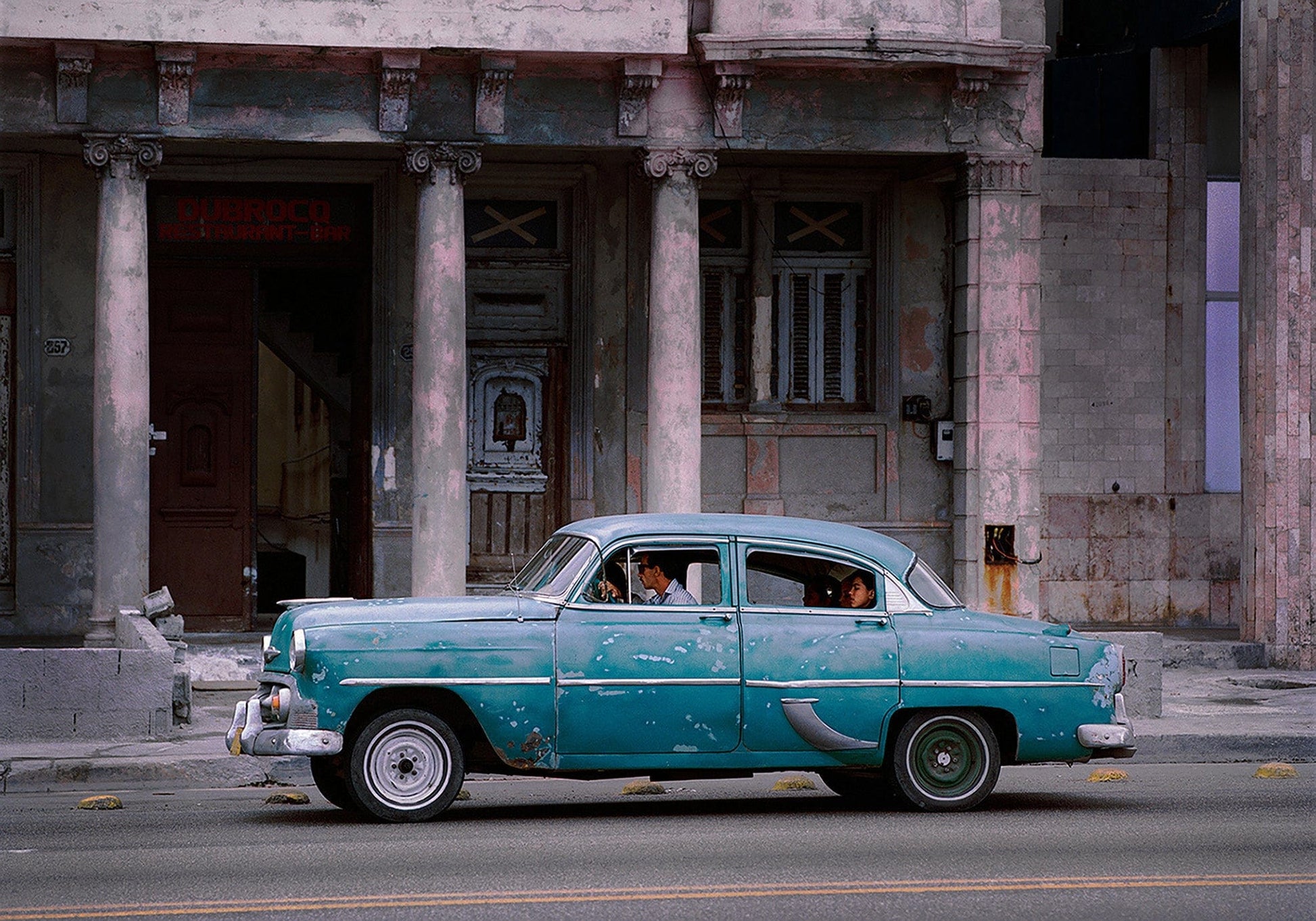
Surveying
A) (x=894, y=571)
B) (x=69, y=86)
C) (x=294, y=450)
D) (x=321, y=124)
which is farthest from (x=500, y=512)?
(x=294, y=450)

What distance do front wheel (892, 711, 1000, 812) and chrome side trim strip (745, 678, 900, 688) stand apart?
0.27 meters

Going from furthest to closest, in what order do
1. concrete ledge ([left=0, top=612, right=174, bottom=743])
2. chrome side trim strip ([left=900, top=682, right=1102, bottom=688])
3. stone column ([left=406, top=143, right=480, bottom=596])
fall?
stone column ([left=406, top=143, right=480, bottom=596]) < concrete ledge ([left=0, top=612, right=174, bottom=743]) < chrome side trim strip ([left=900, top=682, right=1102, bottom=688])

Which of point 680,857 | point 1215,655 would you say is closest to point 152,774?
point 680,857

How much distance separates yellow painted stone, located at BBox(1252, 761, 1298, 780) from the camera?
39.5 ft

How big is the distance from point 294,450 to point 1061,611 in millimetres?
15562

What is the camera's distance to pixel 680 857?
8422 millimetres

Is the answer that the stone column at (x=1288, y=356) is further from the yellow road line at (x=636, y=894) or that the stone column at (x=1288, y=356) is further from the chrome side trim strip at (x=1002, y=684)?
the yellow road line at (x=636, y=894)

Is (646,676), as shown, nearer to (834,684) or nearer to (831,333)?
(834,684)

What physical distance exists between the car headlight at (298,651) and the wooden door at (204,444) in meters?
10.3

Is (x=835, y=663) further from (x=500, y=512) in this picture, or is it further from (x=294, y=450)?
(x=294, y=450)

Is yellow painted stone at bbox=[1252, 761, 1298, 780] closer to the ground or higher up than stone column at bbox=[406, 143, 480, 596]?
closer to the ground

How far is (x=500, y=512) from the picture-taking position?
19.7 m

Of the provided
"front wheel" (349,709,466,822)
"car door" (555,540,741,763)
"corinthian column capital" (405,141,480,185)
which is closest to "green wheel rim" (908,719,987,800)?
"car door" (555,540,741,763)

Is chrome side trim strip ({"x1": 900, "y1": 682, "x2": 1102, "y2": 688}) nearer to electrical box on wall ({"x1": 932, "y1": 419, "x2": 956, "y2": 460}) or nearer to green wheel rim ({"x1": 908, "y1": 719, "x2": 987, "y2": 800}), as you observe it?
green wheel rim ({"x1": 908, "y1": 719, "x2": 987, "y2": 800})
